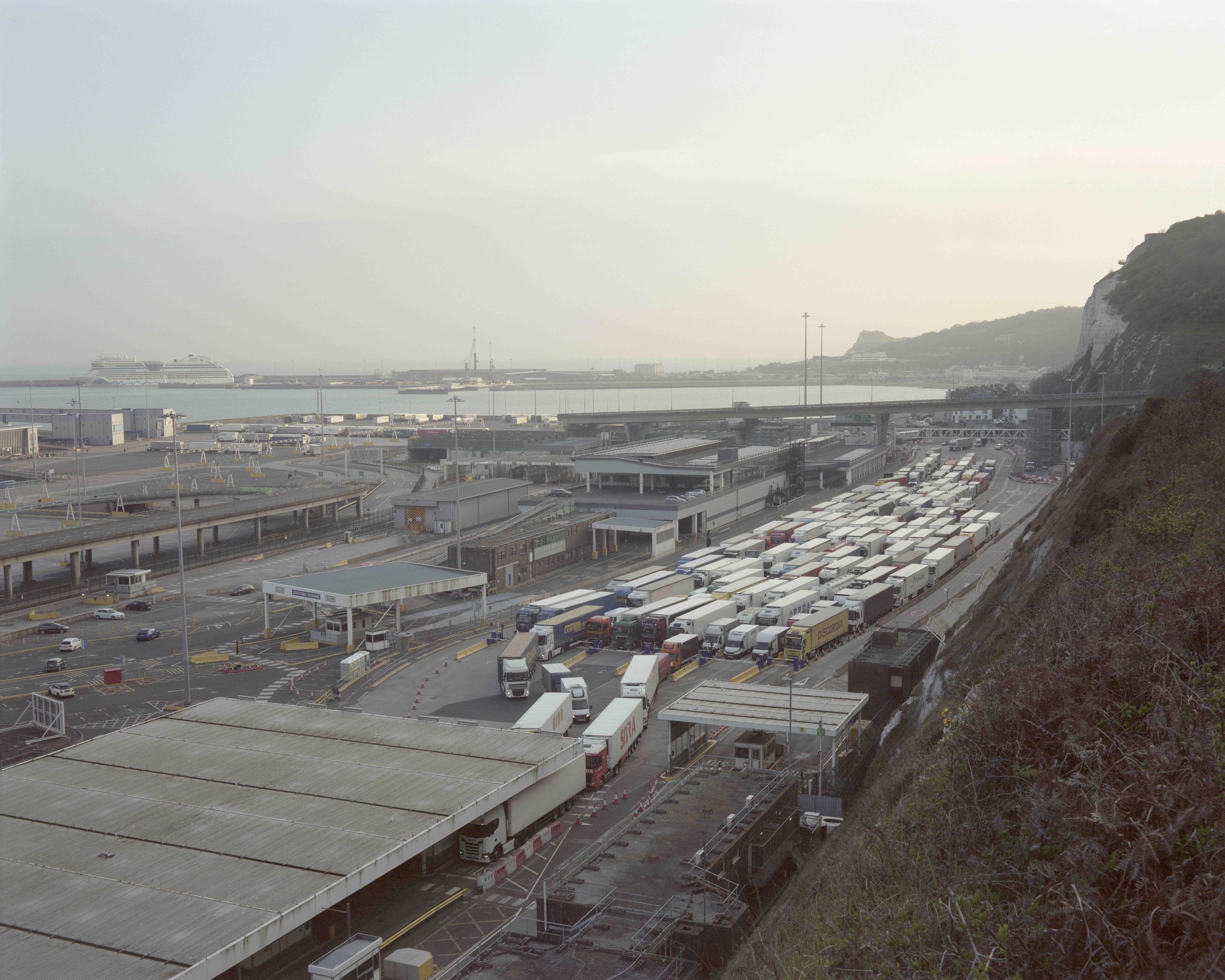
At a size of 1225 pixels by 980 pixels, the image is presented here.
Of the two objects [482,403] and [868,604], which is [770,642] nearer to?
[868,604]

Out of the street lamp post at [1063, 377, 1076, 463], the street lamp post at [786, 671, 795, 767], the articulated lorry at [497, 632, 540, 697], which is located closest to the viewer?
the street lamp post at [786, 671, 795, 767]

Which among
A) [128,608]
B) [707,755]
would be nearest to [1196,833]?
[707,755]

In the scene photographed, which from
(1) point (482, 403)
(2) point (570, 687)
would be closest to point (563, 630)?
(2) point (570, 687)

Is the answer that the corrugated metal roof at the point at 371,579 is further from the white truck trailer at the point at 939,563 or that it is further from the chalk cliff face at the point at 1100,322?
the chalk cliff face at the point at 1100,322

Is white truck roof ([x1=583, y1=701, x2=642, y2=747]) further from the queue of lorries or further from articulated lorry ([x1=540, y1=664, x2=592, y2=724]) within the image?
articulated lorry ([x1=540, y1=664, x2=592, y2=724])

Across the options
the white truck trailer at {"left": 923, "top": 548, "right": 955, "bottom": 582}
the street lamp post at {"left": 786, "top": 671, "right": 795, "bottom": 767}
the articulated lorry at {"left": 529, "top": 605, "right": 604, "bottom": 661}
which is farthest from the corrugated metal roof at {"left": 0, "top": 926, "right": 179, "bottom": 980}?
the white truck trailer at {"left": 923, "top": 548, "right": 955, "bottom": 582}

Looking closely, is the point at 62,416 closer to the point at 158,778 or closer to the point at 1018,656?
the point at 158,778
